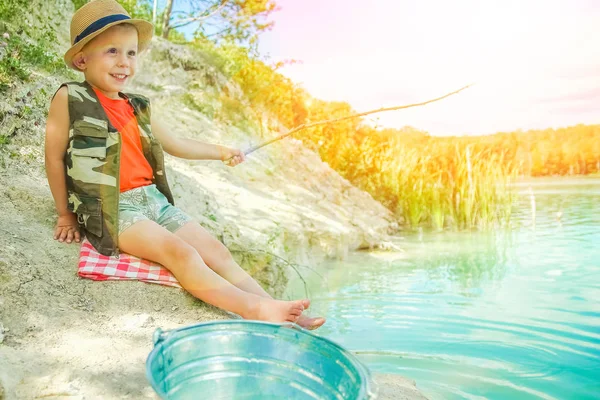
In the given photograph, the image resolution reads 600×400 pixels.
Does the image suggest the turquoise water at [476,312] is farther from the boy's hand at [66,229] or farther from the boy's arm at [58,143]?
the boy's arm at [58,143]

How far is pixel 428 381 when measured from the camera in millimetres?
2359

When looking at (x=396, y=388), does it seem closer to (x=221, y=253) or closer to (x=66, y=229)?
(x=221, y=253)

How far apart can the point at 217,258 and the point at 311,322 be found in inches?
17.6

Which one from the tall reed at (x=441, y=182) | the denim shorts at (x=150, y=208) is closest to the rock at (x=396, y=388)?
the denim shorts at (x=150, y=208)

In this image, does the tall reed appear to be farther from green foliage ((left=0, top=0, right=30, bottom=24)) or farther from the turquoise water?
green foliage ((left=0, top=0, right=30, bottom=24))

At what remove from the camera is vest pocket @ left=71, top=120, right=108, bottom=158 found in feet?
6.88

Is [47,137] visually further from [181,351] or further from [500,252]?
[500,252]

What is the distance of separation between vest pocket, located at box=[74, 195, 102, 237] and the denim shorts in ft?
0.26

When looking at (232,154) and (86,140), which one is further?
(232,154)

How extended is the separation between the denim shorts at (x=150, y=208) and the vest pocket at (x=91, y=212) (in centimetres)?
8

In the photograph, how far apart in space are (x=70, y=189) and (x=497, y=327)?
2.32 m

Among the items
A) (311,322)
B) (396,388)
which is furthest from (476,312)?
(311,322)

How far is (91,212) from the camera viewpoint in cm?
208

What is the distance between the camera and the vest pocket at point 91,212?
207cm
